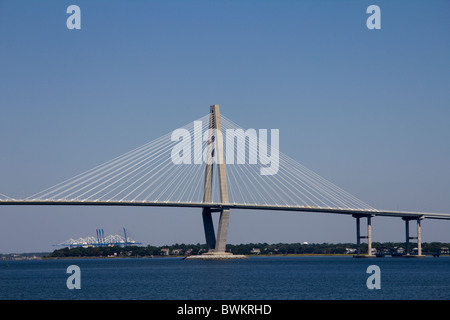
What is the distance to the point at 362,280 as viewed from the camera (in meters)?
47.9

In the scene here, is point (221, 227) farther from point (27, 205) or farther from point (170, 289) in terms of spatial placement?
point (170, 289)

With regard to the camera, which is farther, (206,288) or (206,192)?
(206,192)

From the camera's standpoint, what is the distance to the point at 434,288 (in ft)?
134

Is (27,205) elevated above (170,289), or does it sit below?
above

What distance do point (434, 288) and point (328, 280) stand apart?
9.02 m

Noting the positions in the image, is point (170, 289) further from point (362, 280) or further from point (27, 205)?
point (27, 205)

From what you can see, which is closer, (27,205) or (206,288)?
(206,288)
